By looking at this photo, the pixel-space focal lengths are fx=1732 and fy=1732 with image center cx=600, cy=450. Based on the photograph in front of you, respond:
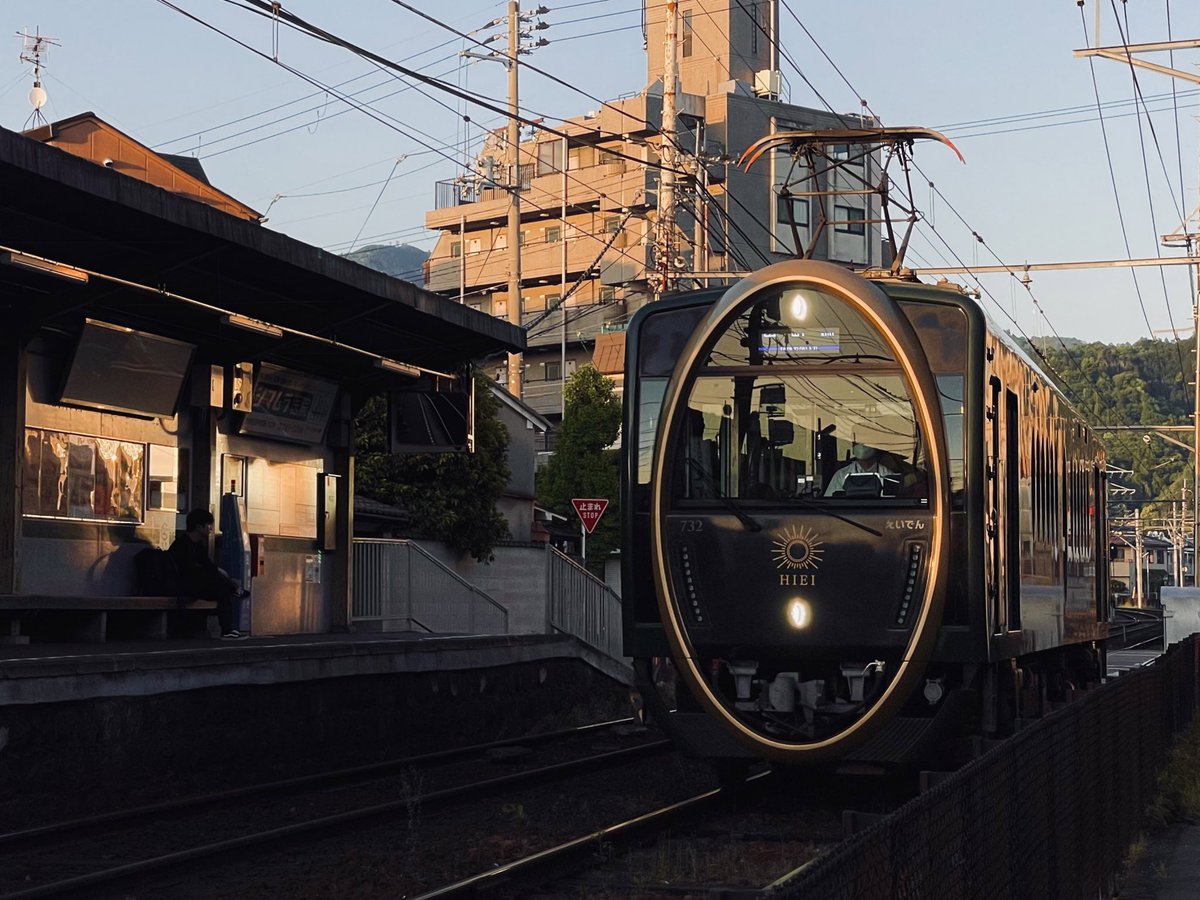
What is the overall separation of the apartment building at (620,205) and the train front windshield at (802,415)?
57.0 meters

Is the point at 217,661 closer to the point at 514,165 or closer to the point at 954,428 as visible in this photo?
the point at 954,428

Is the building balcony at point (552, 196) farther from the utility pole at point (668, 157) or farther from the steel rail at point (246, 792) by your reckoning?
the steel rail at point (246, 792)

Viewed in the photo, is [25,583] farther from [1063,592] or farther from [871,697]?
[1063,592]

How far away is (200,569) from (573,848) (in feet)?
28.9

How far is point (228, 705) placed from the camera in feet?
47.8

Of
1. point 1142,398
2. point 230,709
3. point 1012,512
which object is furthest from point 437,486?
point 1142,398

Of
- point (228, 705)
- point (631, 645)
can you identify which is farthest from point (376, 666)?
point (631, 645)

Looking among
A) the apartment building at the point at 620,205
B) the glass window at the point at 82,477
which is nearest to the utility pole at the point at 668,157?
the glass window at the point at 82,477

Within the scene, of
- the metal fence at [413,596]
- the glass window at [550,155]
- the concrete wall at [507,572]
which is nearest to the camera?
the metal fence at [413,596]

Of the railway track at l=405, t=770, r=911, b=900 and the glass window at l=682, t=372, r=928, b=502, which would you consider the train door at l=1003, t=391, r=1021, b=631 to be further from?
the railway track at l=405, t=770, r=911, b=900

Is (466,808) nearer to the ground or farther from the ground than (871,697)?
nearer to the ground

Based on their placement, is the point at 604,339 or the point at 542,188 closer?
the point at 604,339

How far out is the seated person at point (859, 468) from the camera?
1180 cm

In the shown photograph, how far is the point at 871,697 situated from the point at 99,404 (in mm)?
8878
